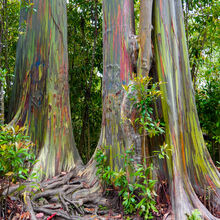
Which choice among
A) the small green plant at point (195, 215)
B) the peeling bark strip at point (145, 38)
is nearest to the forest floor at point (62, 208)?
the small green plant at point (195, 215)

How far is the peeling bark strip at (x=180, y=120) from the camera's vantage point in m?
3.45

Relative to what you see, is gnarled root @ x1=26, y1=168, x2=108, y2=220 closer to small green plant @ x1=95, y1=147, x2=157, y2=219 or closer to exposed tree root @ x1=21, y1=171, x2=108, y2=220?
exposed tree root @ x1=21, y1=171, x2=108, y2=220

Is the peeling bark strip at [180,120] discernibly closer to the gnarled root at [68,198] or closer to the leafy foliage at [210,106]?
the gnarled root at [68,198]

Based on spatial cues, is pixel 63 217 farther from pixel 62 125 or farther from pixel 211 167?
pixel 211 167

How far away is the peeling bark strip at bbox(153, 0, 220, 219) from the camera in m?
3.45

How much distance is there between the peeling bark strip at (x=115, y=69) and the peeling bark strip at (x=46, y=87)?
1106mm

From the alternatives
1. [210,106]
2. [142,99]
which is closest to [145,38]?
[142,99]

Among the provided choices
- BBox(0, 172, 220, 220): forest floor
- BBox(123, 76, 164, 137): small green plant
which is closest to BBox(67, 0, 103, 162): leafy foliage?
BBox(0, 172, 220, 220): forest floor

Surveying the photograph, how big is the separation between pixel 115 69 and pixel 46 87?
169cm

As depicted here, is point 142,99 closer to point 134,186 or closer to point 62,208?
point 134,186

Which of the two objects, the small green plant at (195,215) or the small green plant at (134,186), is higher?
the small green plant at (134,186)

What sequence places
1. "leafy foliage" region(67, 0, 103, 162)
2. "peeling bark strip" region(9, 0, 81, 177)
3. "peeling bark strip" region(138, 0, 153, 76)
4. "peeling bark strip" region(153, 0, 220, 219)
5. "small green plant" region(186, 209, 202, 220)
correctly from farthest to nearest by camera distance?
"leafy foliage" region(67, 0, 103, 162)
"peeling bark strip" region(9, 0, 81, 177)
"peeling bark strip" region(138, 0, 153, 76)
"peeling bark strip" region(153, 0, 220, 219)
"small green plant" region(186, 209, 202, 220)

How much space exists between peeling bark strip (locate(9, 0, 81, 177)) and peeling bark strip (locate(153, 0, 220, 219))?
2.29 metres

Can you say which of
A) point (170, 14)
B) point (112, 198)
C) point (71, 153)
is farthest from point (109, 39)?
point (112, 198)
